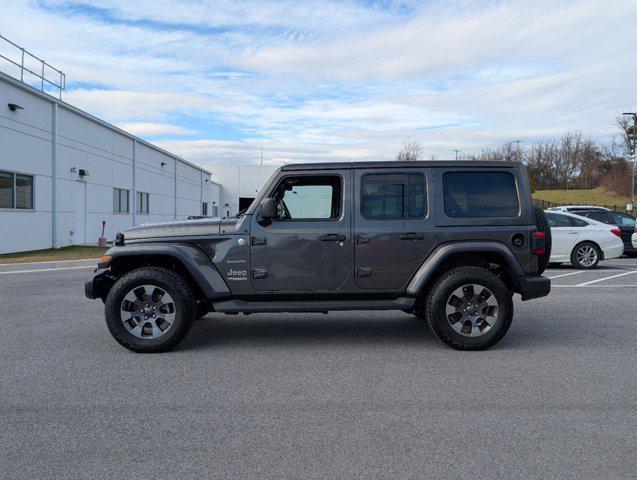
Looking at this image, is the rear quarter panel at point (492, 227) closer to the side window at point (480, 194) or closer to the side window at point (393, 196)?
the side window at point (480, 194)

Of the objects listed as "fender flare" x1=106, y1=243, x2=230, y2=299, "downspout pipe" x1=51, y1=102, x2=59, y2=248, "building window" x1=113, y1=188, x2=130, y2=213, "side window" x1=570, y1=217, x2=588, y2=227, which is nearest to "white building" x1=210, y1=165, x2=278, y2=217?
"building window" x1=113, y1=188, x2=130, y2=213

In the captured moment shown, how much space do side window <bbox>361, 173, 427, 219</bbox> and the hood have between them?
1.62m

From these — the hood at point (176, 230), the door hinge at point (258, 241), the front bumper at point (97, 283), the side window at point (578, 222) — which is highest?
the side window at point (578, 222)

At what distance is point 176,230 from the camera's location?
6.03 metres

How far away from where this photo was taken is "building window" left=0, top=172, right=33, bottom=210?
57.5 feet

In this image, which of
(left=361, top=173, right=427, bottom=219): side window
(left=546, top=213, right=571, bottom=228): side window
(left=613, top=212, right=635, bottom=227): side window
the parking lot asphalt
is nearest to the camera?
the parking lot asphalt

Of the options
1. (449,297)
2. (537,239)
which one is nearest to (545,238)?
(537,239)

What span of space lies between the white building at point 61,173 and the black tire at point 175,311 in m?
13.7

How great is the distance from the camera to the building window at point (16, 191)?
1753 centimetres

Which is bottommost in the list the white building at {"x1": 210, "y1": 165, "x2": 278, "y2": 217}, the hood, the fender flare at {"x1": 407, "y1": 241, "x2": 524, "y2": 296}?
the fender flare at {"x1": 407, "y1": 241, "x2": 524, "y2": 296}

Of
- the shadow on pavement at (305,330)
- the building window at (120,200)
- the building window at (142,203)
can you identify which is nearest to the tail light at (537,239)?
the shadow on pavement at (305,330)

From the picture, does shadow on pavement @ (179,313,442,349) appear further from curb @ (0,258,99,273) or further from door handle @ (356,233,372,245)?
curb @ (0,258,99,273)

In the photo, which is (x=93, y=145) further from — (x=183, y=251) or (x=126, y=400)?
(x=126, y=400)

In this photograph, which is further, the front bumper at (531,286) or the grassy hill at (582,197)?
the grassy hill at (582,197)
